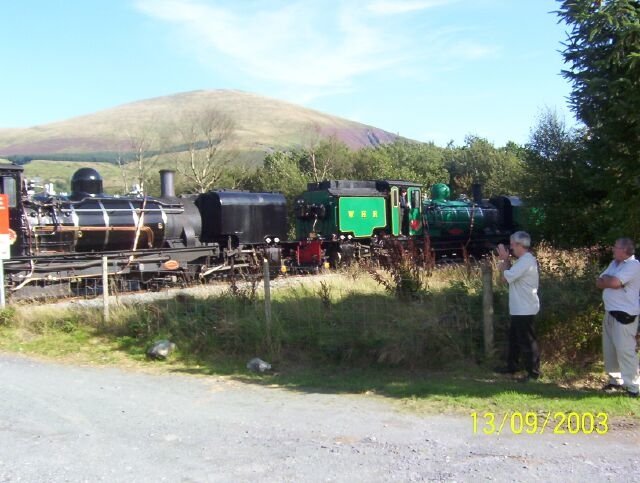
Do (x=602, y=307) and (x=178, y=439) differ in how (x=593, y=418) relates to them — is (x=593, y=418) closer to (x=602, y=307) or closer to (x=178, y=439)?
(x=602, y=307)

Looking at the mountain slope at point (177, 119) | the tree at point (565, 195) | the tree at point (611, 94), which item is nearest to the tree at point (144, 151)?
the mountain slope at point (177, 119)

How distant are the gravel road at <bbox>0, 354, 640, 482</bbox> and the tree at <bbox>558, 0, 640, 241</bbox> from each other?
2968 mm

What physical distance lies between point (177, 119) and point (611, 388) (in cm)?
9660

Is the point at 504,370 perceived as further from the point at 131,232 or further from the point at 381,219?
the point at 381,219

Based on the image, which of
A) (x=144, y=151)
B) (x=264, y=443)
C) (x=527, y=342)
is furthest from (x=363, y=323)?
(x=144, y=151)

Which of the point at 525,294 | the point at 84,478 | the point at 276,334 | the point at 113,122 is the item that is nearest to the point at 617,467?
the point at 525,294

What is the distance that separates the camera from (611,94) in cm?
710

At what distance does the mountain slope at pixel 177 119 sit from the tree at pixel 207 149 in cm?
4131

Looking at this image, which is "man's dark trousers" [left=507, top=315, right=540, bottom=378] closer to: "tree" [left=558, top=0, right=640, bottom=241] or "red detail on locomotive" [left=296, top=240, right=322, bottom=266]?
"tree" [left=558, top=0, right=640, bottom=241]

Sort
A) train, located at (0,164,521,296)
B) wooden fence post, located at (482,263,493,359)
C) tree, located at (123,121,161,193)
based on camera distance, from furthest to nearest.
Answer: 1. tree, located at (123,121,161,193)
2. train, located at (0,164,521,296)
3. wooden fence post, located at (482,263,493,359)

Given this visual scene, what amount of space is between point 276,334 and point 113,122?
450 ft

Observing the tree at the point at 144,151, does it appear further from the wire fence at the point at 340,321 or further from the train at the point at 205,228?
the wire fence at the point at 340,321

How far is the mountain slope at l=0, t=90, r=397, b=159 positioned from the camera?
111 meters

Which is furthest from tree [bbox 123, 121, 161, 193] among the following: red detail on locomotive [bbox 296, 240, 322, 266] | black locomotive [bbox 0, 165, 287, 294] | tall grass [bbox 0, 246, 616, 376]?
tall grass [bbox 0, 246, 616, 376]
